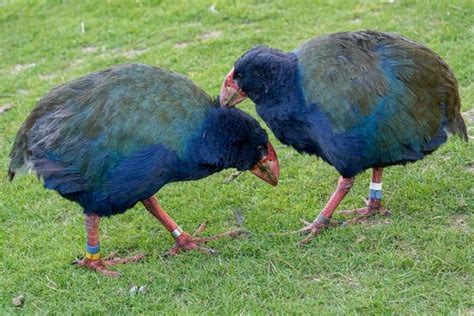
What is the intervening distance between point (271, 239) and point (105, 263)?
1102 millimetres

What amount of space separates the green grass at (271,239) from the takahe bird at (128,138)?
1.42 ft

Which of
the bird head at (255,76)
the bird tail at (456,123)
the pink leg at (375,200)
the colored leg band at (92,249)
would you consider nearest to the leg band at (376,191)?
the pink leg at (375,200)

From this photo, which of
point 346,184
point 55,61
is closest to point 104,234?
point 346,184

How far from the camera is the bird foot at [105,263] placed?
472cm

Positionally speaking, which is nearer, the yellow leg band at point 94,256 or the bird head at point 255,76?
the bird head at point 255,76

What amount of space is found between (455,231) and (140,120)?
6.76 ft

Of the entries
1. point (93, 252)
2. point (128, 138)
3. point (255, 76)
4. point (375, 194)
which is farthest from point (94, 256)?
point (375, 194)

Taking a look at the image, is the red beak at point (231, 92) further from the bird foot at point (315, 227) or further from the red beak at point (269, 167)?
the bird foot at point (315, 227)

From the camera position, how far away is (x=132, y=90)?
4.51 meters

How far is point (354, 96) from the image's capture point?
4453 millimetres

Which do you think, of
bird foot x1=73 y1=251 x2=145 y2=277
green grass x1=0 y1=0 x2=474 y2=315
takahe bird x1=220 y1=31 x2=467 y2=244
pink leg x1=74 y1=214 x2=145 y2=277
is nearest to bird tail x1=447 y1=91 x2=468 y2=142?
takahe bird x1=220 y1=31 x2=467 y2=244

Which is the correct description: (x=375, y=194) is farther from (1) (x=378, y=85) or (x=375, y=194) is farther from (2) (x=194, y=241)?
(2) (x=194, y=241)

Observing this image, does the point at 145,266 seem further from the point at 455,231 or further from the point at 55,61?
the point at 55,61

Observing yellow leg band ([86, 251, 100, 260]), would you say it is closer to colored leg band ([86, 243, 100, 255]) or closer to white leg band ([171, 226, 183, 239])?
colored leg band ([86, 243, 100, 255])
